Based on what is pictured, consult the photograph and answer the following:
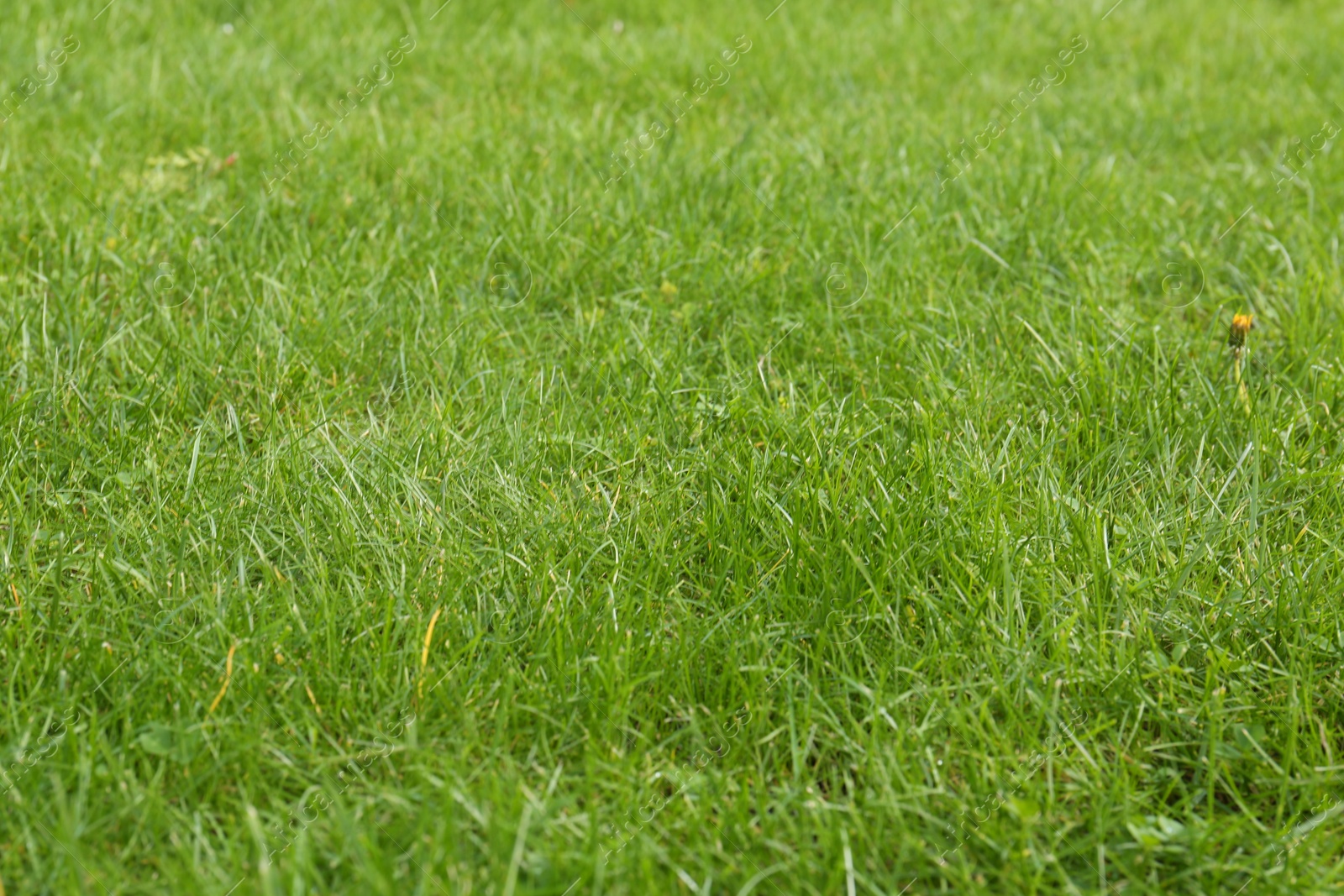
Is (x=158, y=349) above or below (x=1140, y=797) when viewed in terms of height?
above

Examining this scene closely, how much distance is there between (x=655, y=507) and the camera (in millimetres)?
2354

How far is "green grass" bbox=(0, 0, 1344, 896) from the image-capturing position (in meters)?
1.77

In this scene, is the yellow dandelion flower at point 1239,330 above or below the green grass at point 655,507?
below

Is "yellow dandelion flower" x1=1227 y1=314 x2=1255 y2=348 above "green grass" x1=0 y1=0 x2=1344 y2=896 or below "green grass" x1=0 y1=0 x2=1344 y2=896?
below

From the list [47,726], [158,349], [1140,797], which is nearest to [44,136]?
[158,349]

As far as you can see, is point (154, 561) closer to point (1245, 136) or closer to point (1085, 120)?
point (1085, 120)

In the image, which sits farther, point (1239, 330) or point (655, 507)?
point (1239, 330)

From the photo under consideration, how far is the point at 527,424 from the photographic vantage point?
2.61m

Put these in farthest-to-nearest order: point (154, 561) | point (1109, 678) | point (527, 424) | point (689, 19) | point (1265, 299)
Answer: point (689, 19)
point (1265, 299)
point (527, 424)
point (154, 561)
point (1109, 678)

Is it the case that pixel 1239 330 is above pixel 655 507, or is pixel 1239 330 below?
below

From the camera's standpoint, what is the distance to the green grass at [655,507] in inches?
69.7

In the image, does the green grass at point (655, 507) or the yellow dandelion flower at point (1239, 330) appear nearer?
the green grass at point (655, 507)

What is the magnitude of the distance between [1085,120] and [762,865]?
3564 millimetres

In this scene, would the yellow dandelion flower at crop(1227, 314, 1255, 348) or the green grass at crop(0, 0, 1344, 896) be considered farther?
the yellow dandelion flower at crop(1227, 314, 1255, 348)
